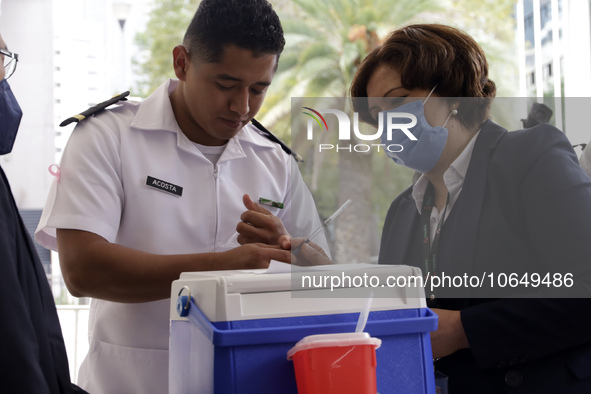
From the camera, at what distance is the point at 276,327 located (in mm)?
985

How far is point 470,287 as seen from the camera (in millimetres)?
1322

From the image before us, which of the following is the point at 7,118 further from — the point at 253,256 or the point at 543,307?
the point at 543,307

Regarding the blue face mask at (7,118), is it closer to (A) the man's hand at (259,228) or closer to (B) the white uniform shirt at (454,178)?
(A) the man's hand at (259,228)

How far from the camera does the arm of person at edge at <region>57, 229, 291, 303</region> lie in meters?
1.40

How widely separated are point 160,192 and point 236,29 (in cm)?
48

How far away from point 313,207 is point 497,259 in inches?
25.1

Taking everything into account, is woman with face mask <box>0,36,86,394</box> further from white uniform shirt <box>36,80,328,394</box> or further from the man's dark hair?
the man's dark hair

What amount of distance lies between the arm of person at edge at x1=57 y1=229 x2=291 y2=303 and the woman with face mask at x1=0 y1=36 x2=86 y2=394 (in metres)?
0.19

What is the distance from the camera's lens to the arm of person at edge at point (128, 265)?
4.60 feet

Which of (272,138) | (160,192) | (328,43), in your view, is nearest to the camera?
(160,192)

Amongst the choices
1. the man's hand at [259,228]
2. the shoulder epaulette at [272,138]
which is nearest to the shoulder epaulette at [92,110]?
the shoulder epaulette at [272,138]

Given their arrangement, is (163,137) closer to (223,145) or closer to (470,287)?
(223,145)

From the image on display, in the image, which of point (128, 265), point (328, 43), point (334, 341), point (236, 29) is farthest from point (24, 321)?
point (328, 43)

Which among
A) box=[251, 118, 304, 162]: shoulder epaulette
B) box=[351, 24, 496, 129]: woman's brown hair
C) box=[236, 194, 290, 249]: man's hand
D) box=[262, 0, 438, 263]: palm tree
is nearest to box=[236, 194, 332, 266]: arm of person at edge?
box=[236, 194, 290, 249]: man's hand
